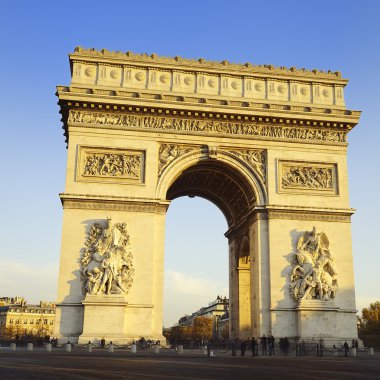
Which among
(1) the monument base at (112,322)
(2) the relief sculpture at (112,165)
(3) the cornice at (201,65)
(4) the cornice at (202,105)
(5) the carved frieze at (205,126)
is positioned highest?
(3) the cornice at (201,65)

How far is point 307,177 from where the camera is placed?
28031mm

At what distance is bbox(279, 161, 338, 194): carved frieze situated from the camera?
2777 centimetres

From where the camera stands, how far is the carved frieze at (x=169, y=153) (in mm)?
26922

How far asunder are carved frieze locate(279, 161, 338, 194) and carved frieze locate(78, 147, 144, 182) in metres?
7.32

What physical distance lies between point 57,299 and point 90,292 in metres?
1.56

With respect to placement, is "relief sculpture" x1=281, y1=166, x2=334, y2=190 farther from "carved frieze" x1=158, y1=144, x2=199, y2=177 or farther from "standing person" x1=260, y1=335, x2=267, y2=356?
"standing person" x1=260, y1=335, x2=267, y2=356

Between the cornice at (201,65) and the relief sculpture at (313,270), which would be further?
the cornice at (201,65)

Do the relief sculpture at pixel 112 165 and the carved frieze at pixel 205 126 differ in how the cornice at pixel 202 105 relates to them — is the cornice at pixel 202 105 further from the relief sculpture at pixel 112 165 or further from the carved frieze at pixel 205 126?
the relief sculpture at pixel 112 165

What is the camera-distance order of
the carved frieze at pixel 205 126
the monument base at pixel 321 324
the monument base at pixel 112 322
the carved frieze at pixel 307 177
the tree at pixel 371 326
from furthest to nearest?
the tree at pixel 371 326 → the carved frieze at pixel 307 177 → the carved frieze at pixel 205 126 → the monument base at pixel 321 324 → the monument base at pixel 112 322

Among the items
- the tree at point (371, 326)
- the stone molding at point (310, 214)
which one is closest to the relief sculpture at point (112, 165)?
the stone molding at point (310, 214)

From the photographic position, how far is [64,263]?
2473 centimetres

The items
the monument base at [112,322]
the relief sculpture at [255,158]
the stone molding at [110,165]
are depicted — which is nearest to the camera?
the monument base at [112,322]

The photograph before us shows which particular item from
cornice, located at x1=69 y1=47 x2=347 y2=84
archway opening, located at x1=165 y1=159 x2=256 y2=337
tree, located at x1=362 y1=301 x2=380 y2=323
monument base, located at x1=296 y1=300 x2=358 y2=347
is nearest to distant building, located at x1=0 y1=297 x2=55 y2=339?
tree, located at x1=362 y1=301 x2=380 y2=323

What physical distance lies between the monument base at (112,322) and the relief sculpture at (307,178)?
9787 mm
